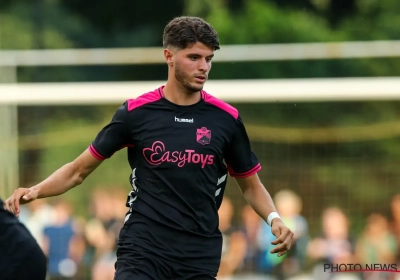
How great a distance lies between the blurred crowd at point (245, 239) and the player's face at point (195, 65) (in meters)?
4.85

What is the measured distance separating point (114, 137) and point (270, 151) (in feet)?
18.2

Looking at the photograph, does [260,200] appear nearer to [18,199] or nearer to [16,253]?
[18,199]

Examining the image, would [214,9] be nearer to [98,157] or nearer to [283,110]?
[283,110]

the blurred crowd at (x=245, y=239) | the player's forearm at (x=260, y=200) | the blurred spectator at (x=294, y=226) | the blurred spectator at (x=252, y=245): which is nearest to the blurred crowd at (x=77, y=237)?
the blurred crowd at (x=245, y=239)

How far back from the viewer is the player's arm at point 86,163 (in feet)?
17.6

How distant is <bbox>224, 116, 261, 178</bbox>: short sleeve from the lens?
5449 millimetres

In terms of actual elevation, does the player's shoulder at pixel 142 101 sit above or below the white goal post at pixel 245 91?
below

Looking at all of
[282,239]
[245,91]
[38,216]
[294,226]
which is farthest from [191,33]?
[38,216]

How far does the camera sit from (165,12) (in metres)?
16.9

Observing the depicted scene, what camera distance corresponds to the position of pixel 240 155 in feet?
18.0

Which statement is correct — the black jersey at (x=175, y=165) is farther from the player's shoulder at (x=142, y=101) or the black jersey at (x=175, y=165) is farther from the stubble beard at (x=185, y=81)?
the stubble beard at (x=185, y=81)

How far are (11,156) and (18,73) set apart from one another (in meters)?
1.18

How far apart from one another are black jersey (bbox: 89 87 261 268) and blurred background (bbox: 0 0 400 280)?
4690mm

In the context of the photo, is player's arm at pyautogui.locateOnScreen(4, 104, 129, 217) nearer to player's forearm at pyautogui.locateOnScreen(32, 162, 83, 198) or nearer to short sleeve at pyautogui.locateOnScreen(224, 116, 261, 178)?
player's forearm at pyautogui.locateOnScreen(32, 162, 83, 198)
